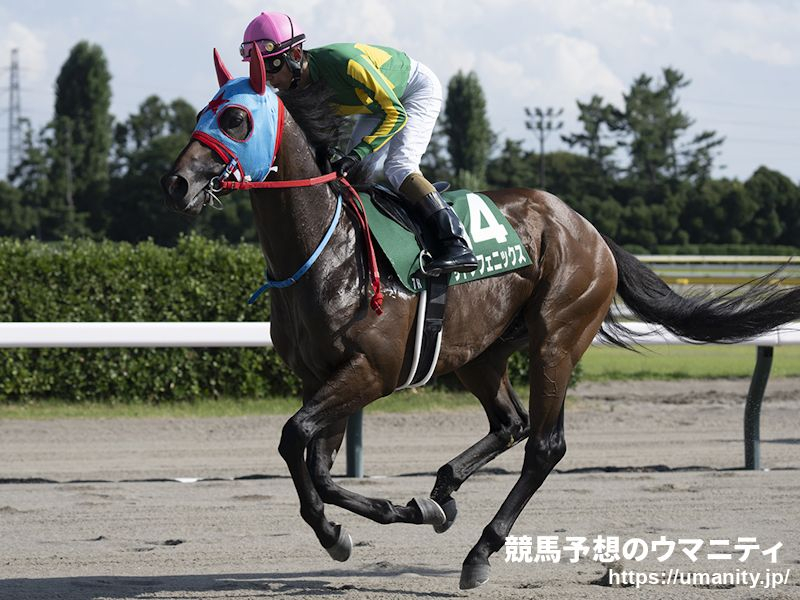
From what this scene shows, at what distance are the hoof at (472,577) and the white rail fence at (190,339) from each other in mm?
2441

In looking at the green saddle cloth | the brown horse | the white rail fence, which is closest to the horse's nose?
the brown horse

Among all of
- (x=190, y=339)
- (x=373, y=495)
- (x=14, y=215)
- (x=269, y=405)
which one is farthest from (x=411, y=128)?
(x=14, y=215)

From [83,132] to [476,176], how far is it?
54.4 ft

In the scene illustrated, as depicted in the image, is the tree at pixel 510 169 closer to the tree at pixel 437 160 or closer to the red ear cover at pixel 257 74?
the tree at pixel 437 160

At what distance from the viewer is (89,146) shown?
46375 millimetres

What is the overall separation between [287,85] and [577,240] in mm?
1537

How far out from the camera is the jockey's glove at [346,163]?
4.27m

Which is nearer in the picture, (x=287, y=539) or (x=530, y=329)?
(x=530, y=329)

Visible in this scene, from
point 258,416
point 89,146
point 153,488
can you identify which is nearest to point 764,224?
point 89,146

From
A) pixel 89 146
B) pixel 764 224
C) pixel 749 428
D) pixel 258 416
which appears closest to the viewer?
pixel 749 428

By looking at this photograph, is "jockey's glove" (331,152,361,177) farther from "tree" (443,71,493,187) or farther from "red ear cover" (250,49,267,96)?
"tree" (443,71,493,187)

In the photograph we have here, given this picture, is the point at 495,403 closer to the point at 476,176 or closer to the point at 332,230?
the point at 332,230

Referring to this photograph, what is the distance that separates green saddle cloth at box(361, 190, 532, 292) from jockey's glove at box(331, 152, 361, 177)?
0.17 m

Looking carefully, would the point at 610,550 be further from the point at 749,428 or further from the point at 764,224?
the point at 764,224
